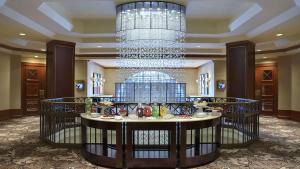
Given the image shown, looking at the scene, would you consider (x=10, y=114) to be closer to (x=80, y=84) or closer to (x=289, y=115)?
(x=80, y=84)

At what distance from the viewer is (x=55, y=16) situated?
7559mm

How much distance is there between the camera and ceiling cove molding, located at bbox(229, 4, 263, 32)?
673cm

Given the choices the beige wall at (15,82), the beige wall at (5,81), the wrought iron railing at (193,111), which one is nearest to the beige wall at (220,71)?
the wrought iron railing at (193,111)

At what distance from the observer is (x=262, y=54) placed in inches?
499

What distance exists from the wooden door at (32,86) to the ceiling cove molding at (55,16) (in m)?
5.79

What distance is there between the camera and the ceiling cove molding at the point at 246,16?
22.1ft

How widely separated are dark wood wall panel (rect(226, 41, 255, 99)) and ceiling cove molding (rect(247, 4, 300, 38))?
0.64 meters

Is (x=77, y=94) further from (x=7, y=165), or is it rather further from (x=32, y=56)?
(x=7, y=165)

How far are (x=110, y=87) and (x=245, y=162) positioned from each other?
1680 centimetres

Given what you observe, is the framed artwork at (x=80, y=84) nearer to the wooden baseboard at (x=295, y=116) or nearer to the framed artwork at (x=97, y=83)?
the framed artwork at (x=97, y=83)

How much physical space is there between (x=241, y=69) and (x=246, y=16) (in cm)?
245

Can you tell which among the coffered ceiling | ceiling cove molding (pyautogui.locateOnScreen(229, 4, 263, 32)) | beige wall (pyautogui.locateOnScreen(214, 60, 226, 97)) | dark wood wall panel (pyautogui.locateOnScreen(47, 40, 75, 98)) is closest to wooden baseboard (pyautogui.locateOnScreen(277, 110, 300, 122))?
the coffered ceiling

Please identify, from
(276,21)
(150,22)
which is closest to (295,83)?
(276,21)

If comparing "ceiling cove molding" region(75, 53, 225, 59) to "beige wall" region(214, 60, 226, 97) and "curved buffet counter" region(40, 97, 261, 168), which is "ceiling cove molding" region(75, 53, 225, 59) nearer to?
"beige wall" region(214, 60, 226, 97)
